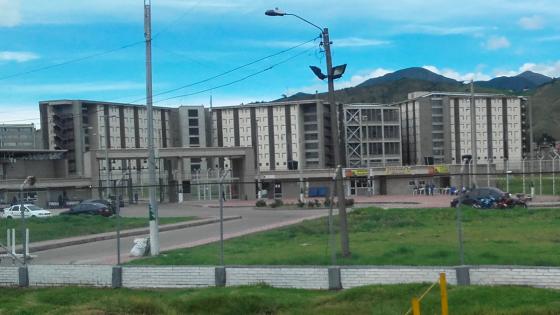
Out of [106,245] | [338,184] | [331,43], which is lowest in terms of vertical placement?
[106,245]

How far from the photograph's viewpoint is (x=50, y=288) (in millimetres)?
16406

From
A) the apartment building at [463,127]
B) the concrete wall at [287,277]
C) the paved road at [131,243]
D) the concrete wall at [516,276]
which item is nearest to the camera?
the concrete wall at [516,276]

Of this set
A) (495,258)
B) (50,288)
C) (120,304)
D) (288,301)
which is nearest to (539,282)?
(495,258)

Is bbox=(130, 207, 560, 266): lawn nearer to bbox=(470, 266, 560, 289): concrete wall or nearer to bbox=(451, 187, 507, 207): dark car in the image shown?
bbox=(470, 266, 560, 289): concrete wall

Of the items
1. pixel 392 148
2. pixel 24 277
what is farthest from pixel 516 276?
pixel 392 148

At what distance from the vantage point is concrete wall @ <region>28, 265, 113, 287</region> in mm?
16484

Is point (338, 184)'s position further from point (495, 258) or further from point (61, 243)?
point (61, 243)

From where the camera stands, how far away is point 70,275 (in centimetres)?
1689

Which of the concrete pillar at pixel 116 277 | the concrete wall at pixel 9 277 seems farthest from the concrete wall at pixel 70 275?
the concrete wall at pixel 9 277

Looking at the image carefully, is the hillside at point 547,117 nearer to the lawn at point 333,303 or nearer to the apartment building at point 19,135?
the apartment building at point 19,135

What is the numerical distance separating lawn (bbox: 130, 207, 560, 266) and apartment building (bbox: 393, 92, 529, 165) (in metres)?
98.5

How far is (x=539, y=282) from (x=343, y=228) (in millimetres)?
4892

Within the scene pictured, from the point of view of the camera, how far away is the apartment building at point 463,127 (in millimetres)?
126625

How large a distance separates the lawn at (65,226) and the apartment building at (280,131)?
74.1 metres
